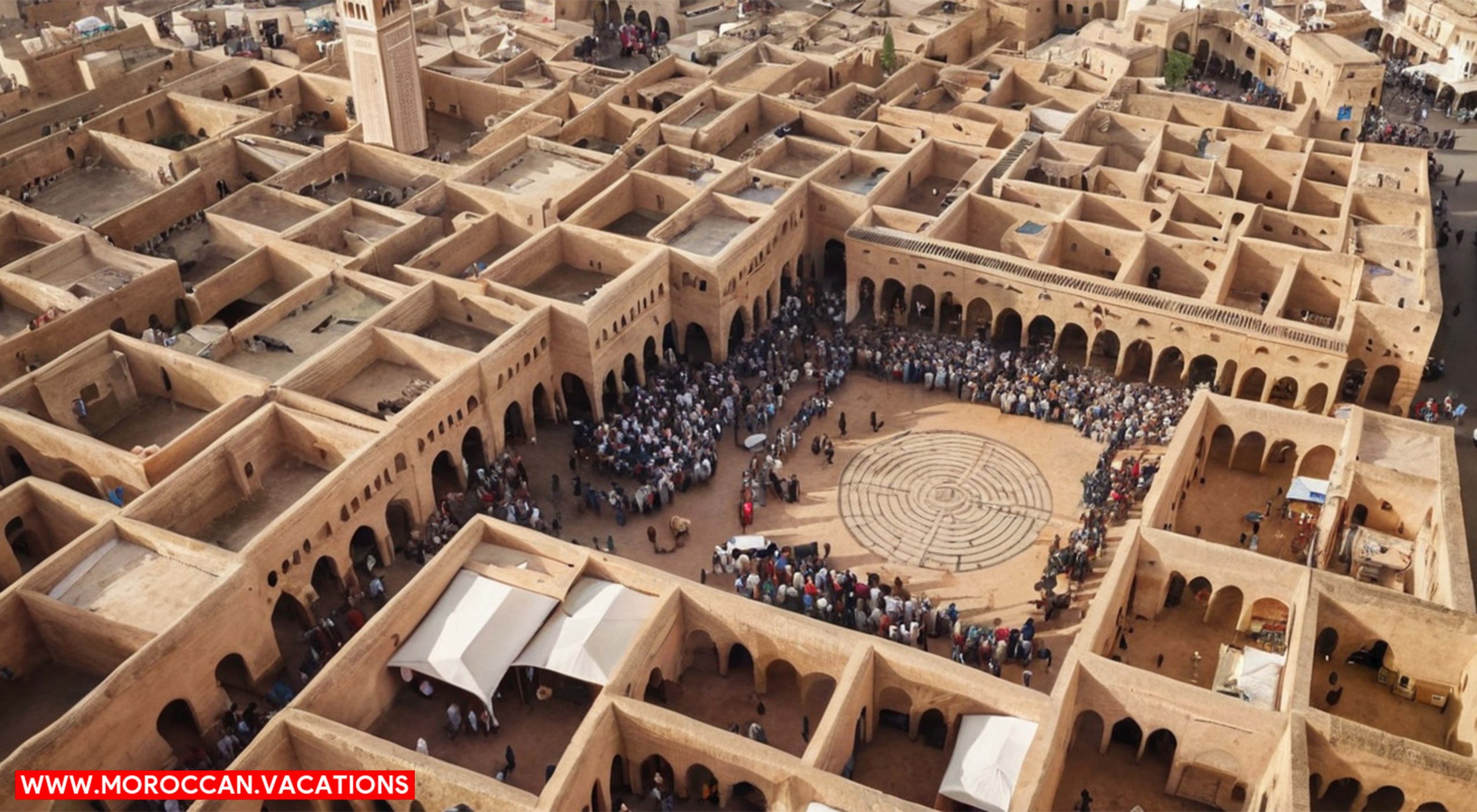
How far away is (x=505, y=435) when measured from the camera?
3666cm

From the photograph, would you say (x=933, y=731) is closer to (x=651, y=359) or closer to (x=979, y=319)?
(x=651, y=359)

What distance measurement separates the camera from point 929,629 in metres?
29.6

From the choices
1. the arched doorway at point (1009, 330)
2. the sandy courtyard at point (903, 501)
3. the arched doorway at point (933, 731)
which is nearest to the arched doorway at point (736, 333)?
the sandy courtyard at point (903, 501)

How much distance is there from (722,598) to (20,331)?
76.1 ft

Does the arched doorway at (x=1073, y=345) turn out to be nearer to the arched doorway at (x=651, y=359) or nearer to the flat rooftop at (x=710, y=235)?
the flat rooftop at (x=710, y=235)

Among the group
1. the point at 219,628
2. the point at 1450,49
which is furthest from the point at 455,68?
the point at 1450,49

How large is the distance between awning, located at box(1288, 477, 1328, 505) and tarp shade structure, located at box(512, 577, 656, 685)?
16750mm

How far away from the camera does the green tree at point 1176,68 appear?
189 feet

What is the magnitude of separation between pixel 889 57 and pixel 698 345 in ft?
68.1

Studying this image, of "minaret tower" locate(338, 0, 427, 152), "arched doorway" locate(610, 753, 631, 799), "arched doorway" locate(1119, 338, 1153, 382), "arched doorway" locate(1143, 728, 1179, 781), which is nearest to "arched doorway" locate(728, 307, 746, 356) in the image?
"arched doorway" locate(1119, 338, 1153, 382)

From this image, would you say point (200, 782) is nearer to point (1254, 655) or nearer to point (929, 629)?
point (929, 629)

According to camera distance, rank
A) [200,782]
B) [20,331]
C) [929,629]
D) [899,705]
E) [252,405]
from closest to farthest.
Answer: [200,782] < [899,705] < [929,629] < [252,405] < [20,331]

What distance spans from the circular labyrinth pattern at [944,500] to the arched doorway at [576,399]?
838cm

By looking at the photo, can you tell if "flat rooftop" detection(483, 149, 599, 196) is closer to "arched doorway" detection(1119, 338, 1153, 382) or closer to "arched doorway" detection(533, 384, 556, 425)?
"arched doorway" detection(533, 384, 556, 425)
